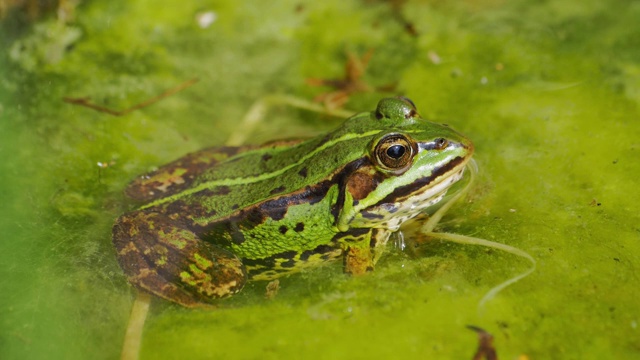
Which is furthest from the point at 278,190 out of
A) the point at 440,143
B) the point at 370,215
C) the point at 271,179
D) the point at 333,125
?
the point at 333,125

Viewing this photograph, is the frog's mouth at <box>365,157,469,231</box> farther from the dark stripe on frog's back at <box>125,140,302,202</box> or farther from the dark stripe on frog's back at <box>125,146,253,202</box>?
the dark stripe on frog's back at <box>125,146,253,202</box>

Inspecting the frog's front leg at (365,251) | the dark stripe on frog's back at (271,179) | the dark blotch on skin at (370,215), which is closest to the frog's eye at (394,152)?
the dark stripe on frog's back at (271,179)

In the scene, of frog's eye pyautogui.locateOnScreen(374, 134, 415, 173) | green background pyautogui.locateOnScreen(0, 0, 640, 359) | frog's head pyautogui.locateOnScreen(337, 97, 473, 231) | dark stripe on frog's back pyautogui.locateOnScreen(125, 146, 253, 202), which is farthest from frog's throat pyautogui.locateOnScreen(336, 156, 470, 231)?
dark stripe on frog's back pyautogui.locateOnScreen(125, 146, 253, 202)

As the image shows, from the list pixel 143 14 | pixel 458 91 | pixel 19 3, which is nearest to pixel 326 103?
pixel 458 91

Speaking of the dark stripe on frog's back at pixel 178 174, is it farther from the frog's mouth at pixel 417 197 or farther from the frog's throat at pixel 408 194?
the frog's mouth at pixel 417 197

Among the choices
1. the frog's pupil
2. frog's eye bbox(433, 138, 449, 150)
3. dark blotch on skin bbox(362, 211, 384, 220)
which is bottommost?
dark blotch on skin bbox(362, 211, 384, 220)

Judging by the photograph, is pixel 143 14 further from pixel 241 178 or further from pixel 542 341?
pixel 542 341
